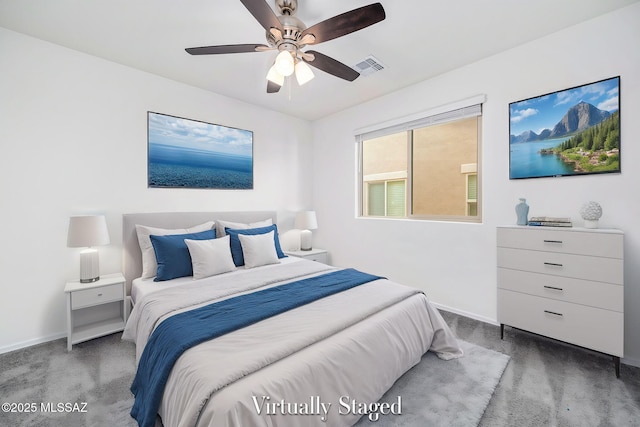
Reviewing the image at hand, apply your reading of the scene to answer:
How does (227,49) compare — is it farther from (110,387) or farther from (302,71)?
(110,387)

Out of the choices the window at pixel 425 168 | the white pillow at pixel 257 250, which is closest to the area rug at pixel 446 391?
the window at pixel 425 168

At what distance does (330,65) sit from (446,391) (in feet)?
7.96

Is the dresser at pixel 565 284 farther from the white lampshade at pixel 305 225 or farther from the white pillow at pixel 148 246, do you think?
the white pillow at pixel 148 246

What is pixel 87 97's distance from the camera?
258 cm

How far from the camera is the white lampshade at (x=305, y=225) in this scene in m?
3.99

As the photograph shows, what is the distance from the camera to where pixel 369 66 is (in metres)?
2.76

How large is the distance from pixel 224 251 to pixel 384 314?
5.42ft

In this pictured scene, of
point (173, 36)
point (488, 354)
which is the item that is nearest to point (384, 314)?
point (488, 354)

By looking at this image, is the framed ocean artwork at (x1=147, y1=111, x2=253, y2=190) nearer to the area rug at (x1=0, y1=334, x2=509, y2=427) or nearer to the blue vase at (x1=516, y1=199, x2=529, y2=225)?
the area rug at (x1=0, y1=334, x2=509, y2=427)

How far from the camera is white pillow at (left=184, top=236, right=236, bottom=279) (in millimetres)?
2494

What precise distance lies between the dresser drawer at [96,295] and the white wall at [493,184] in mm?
2769

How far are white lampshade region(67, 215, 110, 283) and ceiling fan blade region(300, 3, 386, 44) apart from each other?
7.62 feet

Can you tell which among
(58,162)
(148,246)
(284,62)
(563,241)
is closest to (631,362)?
(563,241)

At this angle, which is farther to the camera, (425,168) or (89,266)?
(425,168)
